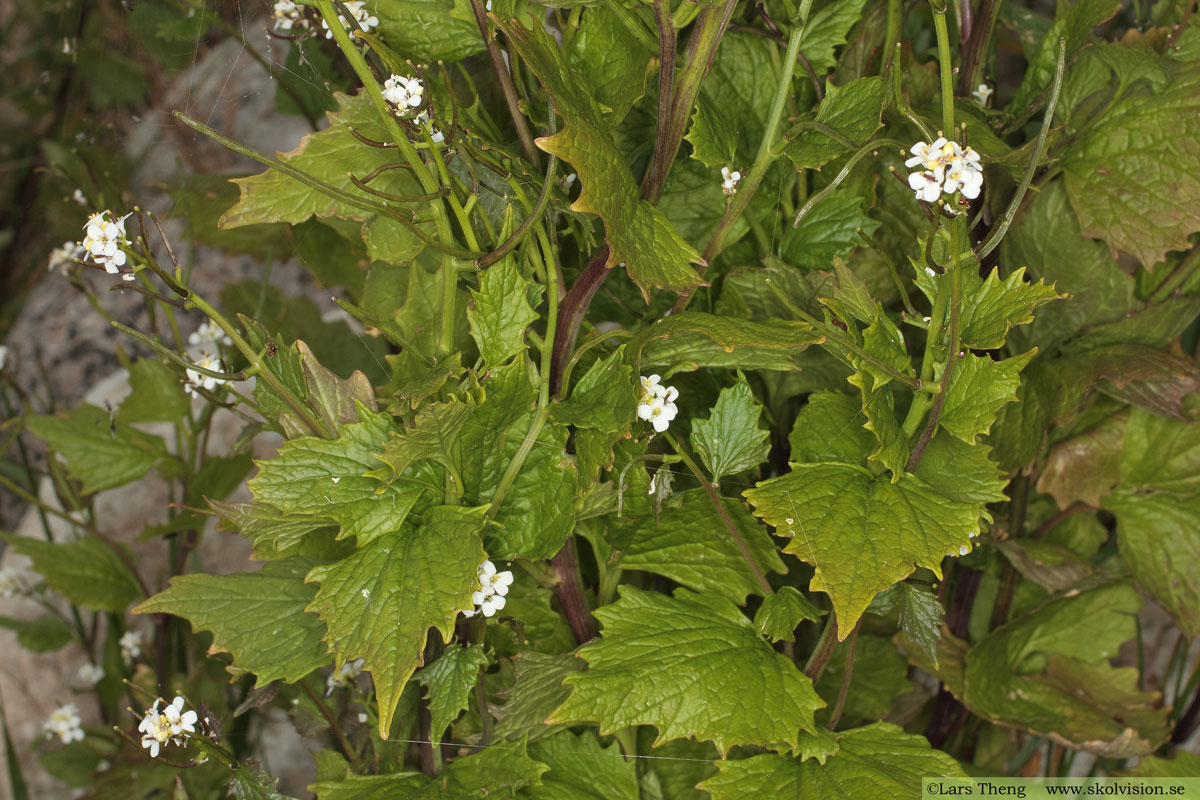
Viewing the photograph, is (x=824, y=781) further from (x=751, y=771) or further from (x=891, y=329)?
(x=891, y=329)

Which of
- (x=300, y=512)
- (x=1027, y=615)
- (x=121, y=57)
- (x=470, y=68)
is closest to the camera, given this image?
(x=300, y=512)

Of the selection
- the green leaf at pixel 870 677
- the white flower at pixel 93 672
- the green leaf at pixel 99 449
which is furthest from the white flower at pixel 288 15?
the white flower at pixel 93 672

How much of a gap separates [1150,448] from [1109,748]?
10.3 inches

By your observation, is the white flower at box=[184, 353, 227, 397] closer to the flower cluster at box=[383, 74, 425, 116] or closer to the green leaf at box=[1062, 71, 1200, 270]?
the flower cluster at box=[383, 74, 425, 116]

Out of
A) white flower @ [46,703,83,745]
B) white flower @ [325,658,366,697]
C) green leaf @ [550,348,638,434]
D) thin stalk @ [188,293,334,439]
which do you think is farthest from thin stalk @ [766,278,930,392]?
white flower @ [46,703,83,745]

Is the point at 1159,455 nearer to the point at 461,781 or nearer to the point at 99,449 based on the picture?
the point at 461,781

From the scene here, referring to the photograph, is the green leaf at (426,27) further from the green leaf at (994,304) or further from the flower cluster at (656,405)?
the green leaf at (994,304)

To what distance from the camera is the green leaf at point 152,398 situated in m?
1.00

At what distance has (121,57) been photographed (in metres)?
1.60

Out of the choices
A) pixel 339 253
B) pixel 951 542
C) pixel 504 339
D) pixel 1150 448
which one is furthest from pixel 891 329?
pixel 339 253

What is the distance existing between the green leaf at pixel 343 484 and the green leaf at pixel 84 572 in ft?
1.96

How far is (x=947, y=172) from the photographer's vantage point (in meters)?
0.54

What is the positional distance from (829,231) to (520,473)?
0.30 meters

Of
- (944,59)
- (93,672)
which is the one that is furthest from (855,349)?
(93,672)
